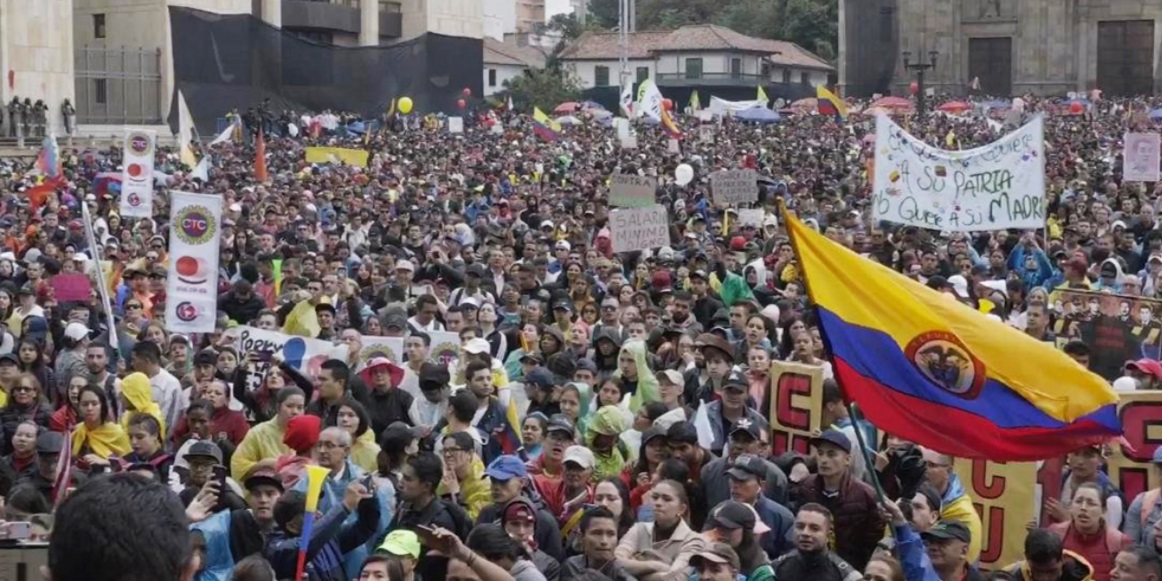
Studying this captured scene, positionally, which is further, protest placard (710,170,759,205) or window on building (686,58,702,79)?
window on building (686,58,702,79)

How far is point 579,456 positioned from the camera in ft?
28.1

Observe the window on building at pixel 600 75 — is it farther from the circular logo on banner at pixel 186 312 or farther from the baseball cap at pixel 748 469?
the baseball cap at pixel 748 469

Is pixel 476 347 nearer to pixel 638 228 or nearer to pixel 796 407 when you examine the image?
pixel 796 407

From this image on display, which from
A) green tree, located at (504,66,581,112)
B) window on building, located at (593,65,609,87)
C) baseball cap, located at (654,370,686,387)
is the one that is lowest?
baseball cap, located at (654,370,686,387)

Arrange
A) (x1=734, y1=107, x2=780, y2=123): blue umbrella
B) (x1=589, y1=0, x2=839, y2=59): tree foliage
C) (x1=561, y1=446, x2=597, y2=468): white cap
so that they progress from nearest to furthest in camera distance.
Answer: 1. (x1=561, y1=446, x2=597, y2=468): white cap
2. (x1=734, y1=107, x2=780, y2=123): blue umbrella
3. (x1=589, y1=0, x2=839, y2=59): tree foliage

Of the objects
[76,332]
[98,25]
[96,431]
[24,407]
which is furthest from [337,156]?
[96,431]

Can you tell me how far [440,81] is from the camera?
159ft

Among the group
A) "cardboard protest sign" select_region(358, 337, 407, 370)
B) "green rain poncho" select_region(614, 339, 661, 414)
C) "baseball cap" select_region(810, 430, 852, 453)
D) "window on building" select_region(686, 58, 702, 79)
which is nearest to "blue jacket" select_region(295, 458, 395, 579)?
"baseball cap" select_region(810, 430, 852, 453)

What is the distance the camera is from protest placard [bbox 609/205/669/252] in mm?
17656

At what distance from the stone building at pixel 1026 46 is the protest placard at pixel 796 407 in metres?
61.2

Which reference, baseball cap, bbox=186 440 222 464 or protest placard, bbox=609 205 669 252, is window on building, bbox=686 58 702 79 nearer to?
protest placard, bbox=609 205 669 252

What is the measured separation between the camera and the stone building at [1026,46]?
70.7m

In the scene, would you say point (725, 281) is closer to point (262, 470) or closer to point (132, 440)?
point (132, 440)

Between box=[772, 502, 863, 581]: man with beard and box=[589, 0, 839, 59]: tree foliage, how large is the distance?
83.7 metres
